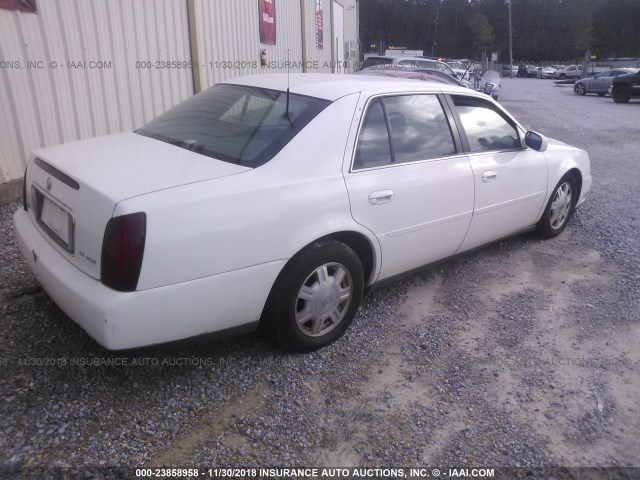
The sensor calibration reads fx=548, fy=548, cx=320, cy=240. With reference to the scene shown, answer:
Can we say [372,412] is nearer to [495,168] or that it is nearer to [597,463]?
[597,463]

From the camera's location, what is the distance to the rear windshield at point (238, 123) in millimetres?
2928

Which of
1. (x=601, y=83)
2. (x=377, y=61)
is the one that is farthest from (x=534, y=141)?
(x=601, y=83)

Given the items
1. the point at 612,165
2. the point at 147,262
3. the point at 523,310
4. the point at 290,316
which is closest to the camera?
the point at 147,262

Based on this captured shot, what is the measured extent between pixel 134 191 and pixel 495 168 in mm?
2672

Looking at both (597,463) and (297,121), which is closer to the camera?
(597,463)

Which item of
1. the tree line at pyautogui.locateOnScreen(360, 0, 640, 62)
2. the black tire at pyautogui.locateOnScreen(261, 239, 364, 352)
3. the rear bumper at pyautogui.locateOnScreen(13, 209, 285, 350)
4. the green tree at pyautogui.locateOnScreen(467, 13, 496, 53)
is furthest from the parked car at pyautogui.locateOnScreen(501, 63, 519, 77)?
the rear bumper at pyautogui.locateOnScreen(13, 209, 285, 350)

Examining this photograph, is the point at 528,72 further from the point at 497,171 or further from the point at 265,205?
the point at 265,205

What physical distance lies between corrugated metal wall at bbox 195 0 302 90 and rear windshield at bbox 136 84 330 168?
488cm

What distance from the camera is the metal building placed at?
16.5 ft

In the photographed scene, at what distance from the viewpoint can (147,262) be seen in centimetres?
230

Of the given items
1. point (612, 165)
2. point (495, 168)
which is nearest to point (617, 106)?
point (612, 165)

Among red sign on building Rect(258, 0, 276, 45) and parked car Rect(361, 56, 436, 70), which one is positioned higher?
red sign on building Rect(258, 0, 276, 45)

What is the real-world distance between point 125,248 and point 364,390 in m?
1.39

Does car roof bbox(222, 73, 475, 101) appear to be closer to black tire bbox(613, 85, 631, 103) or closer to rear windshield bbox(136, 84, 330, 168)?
rear windshield bbox(136, 84, 330, 168)
